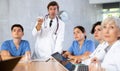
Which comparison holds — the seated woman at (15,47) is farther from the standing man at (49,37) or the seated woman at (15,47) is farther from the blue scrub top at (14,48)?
the standing man at (49,37)

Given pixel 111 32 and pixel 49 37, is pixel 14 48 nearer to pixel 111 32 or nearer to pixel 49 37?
pixel 49 37

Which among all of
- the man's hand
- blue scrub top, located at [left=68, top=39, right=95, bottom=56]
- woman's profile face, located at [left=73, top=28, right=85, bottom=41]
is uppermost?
the man's hand

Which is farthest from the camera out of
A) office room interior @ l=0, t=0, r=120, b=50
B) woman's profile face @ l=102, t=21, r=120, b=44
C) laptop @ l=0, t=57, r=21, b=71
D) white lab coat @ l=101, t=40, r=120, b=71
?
office room interior @ l=0, t=0, r=120, b=50

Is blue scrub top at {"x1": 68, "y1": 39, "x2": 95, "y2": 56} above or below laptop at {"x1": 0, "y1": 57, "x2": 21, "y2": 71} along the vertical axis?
below

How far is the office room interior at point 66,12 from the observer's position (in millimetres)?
4230

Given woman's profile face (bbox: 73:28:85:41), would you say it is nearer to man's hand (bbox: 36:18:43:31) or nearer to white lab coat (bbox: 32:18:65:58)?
white lab coat (bbox: 32:18:65:58)

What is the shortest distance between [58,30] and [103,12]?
Result: 136 centimetres

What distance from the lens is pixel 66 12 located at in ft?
14.5

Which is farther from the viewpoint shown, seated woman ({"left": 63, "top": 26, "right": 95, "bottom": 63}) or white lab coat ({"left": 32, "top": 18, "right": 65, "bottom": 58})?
white lab coat ({"left": 32, "top": 18, "right": 65, "bottom": 58})

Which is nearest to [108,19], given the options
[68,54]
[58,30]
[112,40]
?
[112,40]

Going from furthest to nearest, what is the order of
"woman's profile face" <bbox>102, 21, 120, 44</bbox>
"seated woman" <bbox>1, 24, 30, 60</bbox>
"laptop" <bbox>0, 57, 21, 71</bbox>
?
"seated woman" <bbox>1, 24, 30, 60</bbox>, "woman's profile face" <bbox>102, 21, 120, 44</bbox>, "laptop" <bbox>0, 57, 21, 71</bbox>

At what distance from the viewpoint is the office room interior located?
4230 mm

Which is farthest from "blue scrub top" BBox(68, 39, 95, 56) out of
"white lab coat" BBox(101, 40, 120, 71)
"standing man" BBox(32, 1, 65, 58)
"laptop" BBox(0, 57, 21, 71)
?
"laptop" BBox(0, 57, 21, 71)

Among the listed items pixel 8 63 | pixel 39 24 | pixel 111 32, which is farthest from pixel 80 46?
pixel 8 63
